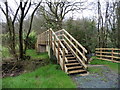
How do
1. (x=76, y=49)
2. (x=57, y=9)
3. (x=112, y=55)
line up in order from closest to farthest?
1. (x=76, y=49)
2. (x=112, y=55)
3. (x=57, y=9)

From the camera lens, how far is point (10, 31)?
7.18 metres

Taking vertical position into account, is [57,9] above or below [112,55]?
above

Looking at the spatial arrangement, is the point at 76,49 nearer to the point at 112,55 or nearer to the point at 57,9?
the point at 112,55

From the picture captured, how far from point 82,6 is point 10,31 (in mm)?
7754

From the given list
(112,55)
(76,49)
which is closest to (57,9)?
(112,55)

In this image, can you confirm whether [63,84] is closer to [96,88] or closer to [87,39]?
[96,88]

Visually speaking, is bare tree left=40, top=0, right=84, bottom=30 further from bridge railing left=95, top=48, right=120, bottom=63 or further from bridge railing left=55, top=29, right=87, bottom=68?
bridge railing left=95, top=48, right=120, bottom=63

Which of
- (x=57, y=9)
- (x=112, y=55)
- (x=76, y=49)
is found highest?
(x=57, y=9)

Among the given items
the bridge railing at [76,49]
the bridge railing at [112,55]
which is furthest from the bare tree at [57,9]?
the bridge railing at [112,55]

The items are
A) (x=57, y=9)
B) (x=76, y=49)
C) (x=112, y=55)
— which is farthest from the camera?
(x=57, y=9)

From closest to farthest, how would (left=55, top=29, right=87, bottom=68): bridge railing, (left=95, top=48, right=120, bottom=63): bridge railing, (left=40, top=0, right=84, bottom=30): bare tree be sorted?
(left=55, top=29, right=87, bottom=68): bridge railing < (left=95, top=48, right=120, bottom=63): bridge railing < (left=40, top=0, right=84, bottom=30): bare tree

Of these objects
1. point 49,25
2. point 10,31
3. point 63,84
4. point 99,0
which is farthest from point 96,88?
point 49,25

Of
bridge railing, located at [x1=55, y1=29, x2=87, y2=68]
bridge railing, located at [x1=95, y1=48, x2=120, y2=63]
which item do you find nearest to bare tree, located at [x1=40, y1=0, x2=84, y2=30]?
bridge railing, located at [x1=55, y1=29, x2=87, y2=68]

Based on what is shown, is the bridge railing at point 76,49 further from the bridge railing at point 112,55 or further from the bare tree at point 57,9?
the bare tree at point 57,9
